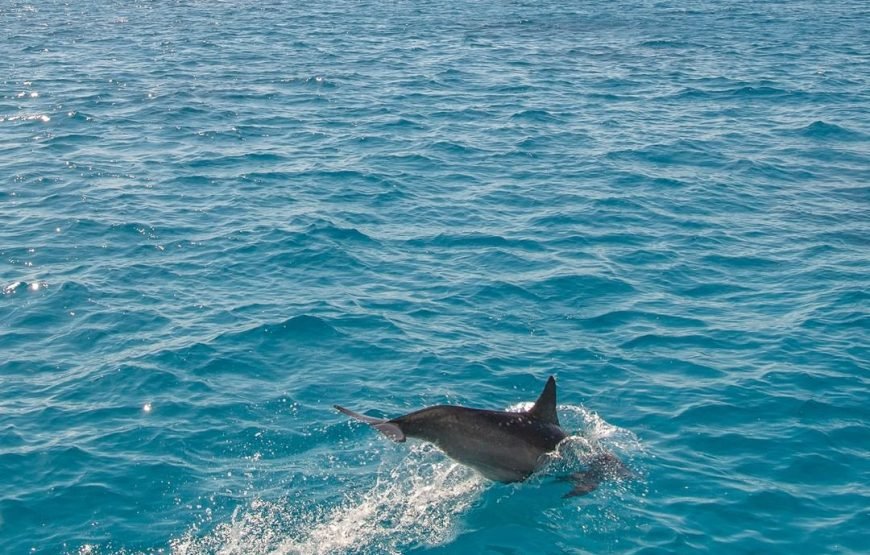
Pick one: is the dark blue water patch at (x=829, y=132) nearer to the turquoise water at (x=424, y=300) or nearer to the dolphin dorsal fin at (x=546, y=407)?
the turquoise water at (x=424, y=300)

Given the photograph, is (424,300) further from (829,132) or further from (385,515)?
(829,132)

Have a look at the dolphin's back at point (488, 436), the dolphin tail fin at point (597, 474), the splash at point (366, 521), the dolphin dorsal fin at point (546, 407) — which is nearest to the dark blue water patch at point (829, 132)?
the dolphin tail fin at point (597, 474)

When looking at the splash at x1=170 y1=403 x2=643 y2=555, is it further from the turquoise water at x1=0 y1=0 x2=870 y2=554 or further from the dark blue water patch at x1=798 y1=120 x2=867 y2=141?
the dark blue water patch at x1=798 y1=120 x2=867 y2=141

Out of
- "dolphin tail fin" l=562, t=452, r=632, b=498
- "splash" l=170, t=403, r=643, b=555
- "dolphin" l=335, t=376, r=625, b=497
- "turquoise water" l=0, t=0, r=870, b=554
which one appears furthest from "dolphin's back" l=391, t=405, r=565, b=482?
"dolphin tail fin" l=562, t=452, r=632, b=498

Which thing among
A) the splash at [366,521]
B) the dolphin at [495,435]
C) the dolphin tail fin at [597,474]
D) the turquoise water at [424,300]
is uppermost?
the dolphin at [495,435]

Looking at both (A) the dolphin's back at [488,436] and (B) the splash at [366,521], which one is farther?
(A) the dolphin's back at [488,436]

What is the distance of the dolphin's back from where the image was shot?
16344 mm

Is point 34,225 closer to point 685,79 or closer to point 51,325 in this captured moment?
point 51,325

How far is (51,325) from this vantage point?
76.3ft

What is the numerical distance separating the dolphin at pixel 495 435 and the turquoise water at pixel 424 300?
43cm

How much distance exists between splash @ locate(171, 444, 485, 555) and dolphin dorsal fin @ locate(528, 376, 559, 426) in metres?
1.58

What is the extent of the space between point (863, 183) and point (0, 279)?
26390mm

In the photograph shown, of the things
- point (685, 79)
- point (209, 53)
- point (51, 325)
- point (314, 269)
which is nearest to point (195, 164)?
point (314, 269)

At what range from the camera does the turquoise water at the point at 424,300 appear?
672 inches
